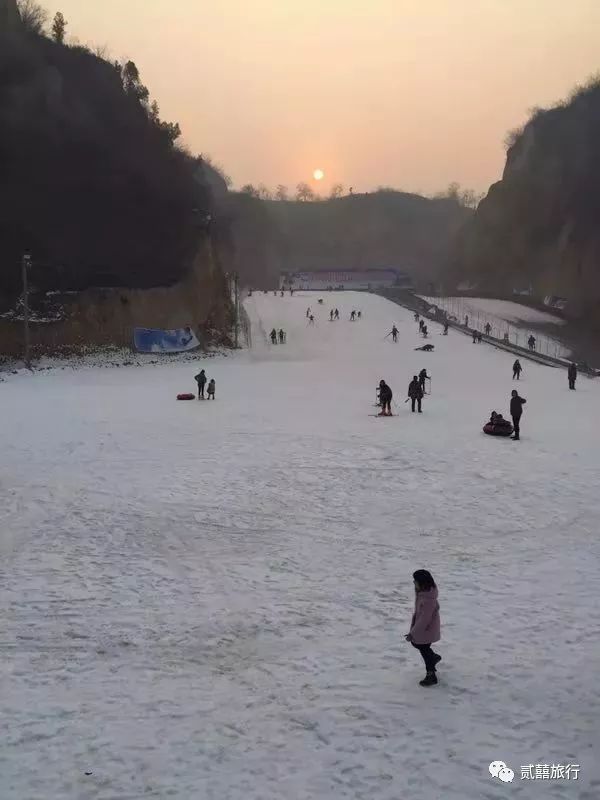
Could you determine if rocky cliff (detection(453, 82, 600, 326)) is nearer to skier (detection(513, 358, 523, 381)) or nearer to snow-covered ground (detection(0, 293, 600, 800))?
skier (detection(513, 358, 523, 381))

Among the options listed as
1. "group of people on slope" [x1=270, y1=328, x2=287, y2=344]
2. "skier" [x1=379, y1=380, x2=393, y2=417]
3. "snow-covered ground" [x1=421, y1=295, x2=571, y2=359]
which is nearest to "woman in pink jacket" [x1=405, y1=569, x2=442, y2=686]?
"skier" [x1=379, y1=380, x2=393, y2=417]

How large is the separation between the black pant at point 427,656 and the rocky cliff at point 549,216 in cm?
8600

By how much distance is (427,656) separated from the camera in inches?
288

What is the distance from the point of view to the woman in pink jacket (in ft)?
23.8

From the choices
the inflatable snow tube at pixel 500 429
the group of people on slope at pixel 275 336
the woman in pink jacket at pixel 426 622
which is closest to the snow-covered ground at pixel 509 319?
the group of people on slope at pixel 275 336

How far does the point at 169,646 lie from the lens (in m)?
8.10

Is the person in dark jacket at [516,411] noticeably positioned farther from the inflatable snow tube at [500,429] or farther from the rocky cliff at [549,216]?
the rocky cliff at [549,216]

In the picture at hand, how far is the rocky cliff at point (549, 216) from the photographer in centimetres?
9719

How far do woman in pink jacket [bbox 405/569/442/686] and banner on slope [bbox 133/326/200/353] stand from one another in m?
42.0

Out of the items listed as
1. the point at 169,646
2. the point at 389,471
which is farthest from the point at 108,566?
the point at 389,471

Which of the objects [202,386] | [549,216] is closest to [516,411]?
[202,386]

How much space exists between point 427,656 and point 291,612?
2.28m

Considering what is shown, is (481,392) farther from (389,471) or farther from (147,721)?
(147,721)

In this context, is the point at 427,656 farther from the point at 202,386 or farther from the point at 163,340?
the point at 163,340
